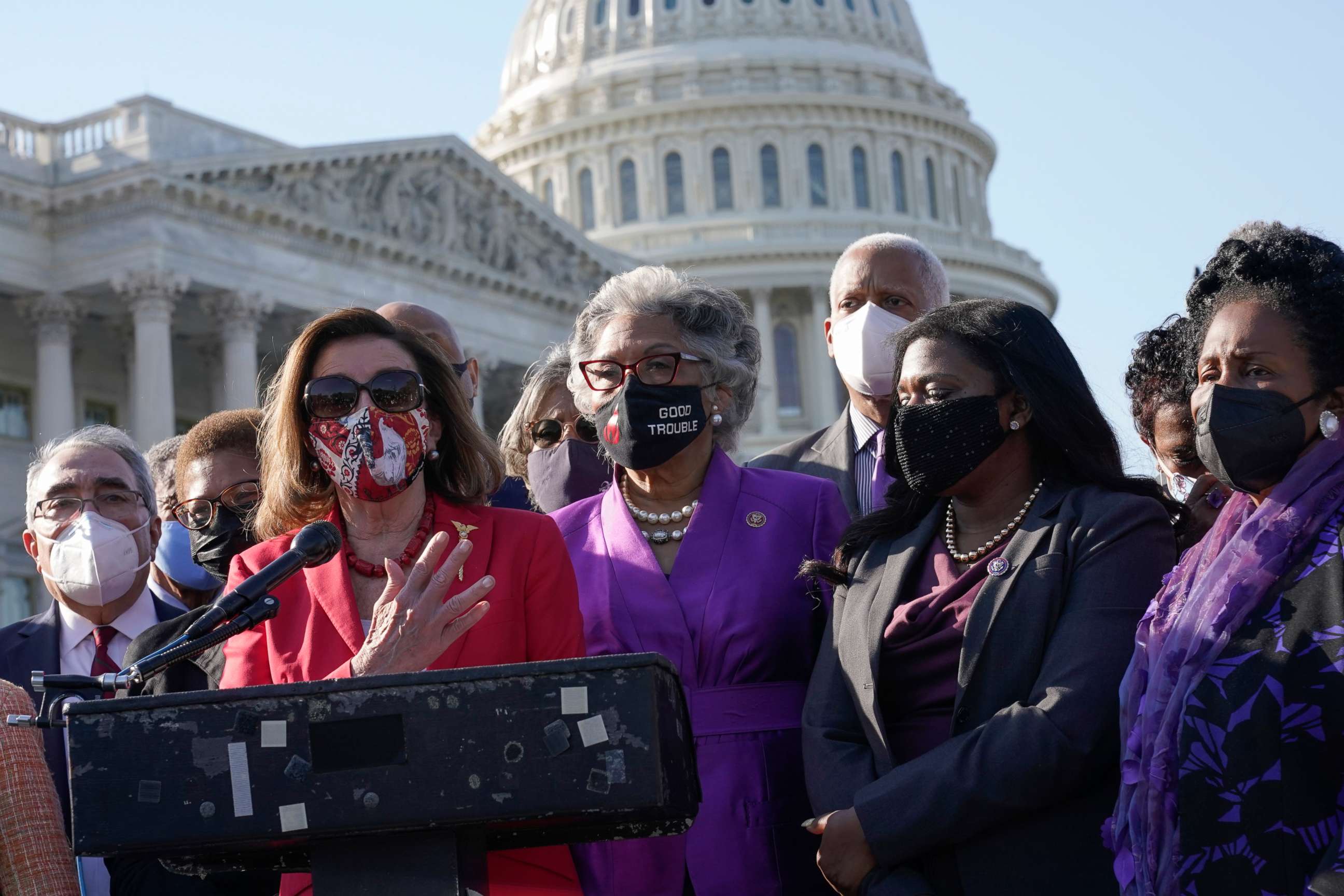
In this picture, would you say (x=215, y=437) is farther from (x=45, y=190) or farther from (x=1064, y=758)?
(x=45, y=190)

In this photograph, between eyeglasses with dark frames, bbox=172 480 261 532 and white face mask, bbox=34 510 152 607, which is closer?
white face mask, bbox=34 510 152 607

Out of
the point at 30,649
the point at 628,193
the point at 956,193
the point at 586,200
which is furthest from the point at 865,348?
the point at 956,193

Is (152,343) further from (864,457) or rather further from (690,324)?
(690,324)

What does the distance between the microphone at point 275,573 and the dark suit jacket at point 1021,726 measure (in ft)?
3.95

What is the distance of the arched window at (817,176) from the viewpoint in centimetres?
6750

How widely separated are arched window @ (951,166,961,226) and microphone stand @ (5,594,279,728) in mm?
70267

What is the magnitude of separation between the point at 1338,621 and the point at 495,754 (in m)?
1.50

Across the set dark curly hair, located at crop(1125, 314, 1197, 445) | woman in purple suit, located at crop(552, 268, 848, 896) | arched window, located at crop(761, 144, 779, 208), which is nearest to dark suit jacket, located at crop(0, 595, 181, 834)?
woman in purple suit, located at crop(552, 268, 848, 896)

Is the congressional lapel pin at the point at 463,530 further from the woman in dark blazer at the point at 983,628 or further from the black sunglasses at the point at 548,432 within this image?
the black sunglasses at the point at 548,432

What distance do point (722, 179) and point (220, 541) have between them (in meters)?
62.6

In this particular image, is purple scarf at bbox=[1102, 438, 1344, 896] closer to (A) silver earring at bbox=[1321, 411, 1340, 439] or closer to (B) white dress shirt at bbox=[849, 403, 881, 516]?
(A) silver earring at bbox=[1321, 411, 1340, 439]

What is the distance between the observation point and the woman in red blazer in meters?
3.53

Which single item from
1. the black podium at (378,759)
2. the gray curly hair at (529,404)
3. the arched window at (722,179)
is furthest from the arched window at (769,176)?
the black podium at (378,759)

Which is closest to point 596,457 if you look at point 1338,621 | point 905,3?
point 1338,621
